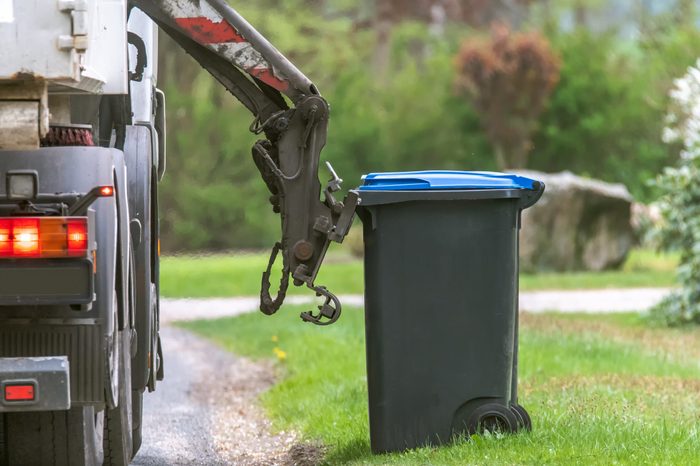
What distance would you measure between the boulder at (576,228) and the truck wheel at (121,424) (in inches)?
585

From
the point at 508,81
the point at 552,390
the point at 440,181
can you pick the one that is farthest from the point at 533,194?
the point at 508,81

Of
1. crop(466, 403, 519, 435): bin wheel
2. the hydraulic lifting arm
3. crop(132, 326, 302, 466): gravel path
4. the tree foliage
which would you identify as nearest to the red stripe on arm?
the hydraulic lifting arm

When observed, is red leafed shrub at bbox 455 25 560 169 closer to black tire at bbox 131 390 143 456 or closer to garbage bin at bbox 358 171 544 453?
black tire at bbox 131 390 143 456

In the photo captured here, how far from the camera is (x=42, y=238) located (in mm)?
4918

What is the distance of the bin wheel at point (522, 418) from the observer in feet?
22.3

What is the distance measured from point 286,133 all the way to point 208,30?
1.97 ft

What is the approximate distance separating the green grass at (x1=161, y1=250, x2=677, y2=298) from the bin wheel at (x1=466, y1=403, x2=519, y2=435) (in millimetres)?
11206

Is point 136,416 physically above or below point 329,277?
above

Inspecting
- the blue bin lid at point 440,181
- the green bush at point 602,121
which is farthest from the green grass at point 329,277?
the blue bin lid at point 440,181

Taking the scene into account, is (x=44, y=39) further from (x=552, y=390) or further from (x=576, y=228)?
(x=576, y=228)

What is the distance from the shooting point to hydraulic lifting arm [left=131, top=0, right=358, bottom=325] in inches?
261

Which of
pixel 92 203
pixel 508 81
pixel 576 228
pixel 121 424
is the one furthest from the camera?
pixel 508 81

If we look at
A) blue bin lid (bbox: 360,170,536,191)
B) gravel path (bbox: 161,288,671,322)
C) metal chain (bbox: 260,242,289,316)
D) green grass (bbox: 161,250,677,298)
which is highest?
blue bin lid (bbox: 360,170,536,191)

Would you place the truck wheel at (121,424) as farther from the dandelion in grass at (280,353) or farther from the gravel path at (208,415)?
the dandelion in grass at (280,353)
